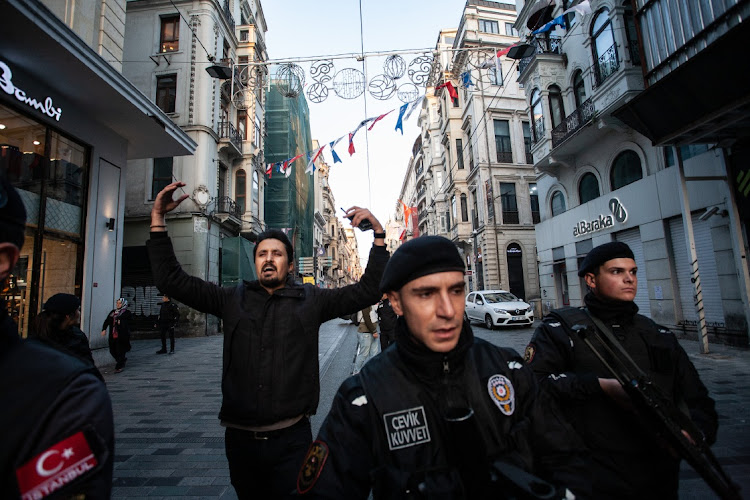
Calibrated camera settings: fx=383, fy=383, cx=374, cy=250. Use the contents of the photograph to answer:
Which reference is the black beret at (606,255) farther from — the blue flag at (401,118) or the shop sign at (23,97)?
the shop sign at (23,97)

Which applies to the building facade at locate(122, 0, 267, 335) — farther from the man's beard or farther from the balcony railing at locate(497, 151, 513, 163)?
the balcony railing at locate(497, 151, 513, 163)

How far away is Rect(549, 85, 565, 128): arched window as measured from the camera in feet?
53.2

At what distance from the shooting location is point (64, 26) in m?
6.68

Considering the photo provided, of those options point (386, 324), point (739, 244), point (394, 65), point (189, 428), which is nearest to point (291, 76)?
point (394, 65)

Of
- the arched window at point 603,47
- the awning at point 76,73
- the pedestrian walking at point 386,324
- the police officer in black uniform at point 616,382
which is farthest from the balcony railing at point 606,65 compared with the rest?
the awning at point 76,73

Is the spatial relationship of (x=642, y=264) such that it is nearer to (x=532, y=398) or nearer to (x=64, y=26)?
(x=532, y=398)

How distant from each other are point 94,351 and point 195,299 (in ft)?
28.6

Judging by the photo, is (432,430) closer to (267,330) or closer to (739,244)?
(267,330)

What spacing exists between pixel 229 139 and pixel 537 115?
14.9m

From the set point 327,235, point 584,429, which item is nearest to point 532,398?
point 584,429

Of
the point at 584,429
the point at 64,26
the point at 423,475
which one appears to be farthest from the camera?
the point at 64,26

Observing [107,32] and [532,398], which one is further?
[107,32]

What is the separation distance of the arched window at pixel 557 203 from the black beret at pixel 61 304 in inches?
716

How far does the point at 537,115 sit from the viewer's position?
17.6 metres
